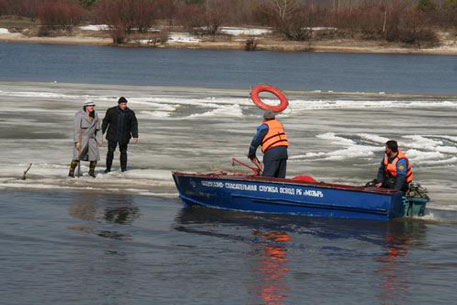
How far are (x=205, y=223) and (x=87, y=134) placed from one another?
10.7 ft

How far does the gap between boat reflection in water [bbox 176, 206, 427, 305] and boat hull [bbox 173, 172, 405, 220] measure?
0.48 ft

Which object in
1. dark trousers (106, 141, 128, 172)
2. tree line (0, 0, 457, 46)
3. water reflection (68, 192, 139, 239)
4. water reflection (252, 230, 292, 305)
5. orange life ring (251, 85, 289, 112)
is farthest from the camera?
tree line (0, 0, 457, 46)

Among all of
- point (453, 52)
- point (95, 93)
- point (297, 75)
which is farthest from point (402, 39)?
point (95, 93)

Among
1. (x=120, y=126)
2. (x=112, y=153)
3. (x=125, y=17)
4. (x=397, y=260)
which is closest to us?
(x=397, y=260)

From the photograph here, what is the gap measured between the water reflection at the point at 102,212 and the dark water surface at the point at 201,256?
16 mm

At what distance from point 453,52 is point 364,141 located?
283ft

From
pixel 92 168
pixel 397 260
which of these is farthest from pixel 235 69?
pixel 397 260

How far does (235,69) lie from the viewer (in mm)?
68438

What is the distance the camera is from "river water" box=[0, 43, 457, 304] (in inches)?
485

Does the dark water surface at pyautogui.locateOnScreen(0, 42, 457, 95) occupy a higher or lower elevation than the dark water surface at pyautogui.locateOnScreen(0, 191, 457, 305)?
lower

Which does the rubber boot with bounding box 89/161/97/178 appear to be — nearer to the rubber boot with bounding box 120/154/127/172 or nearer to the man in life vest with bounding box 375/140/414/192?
the rubber boot with bounding box 120/154/127/172

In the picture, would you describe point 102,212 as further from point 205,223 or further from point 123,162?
point 123,162

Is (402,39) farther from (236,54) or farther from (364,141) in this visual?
(364,141)

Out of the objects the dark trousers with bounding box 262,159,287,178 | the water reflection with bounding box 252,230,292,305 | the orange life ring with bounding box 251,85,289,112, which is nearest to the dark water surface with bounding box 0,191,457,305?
the water reflection with bounding box 252,230,292,305
